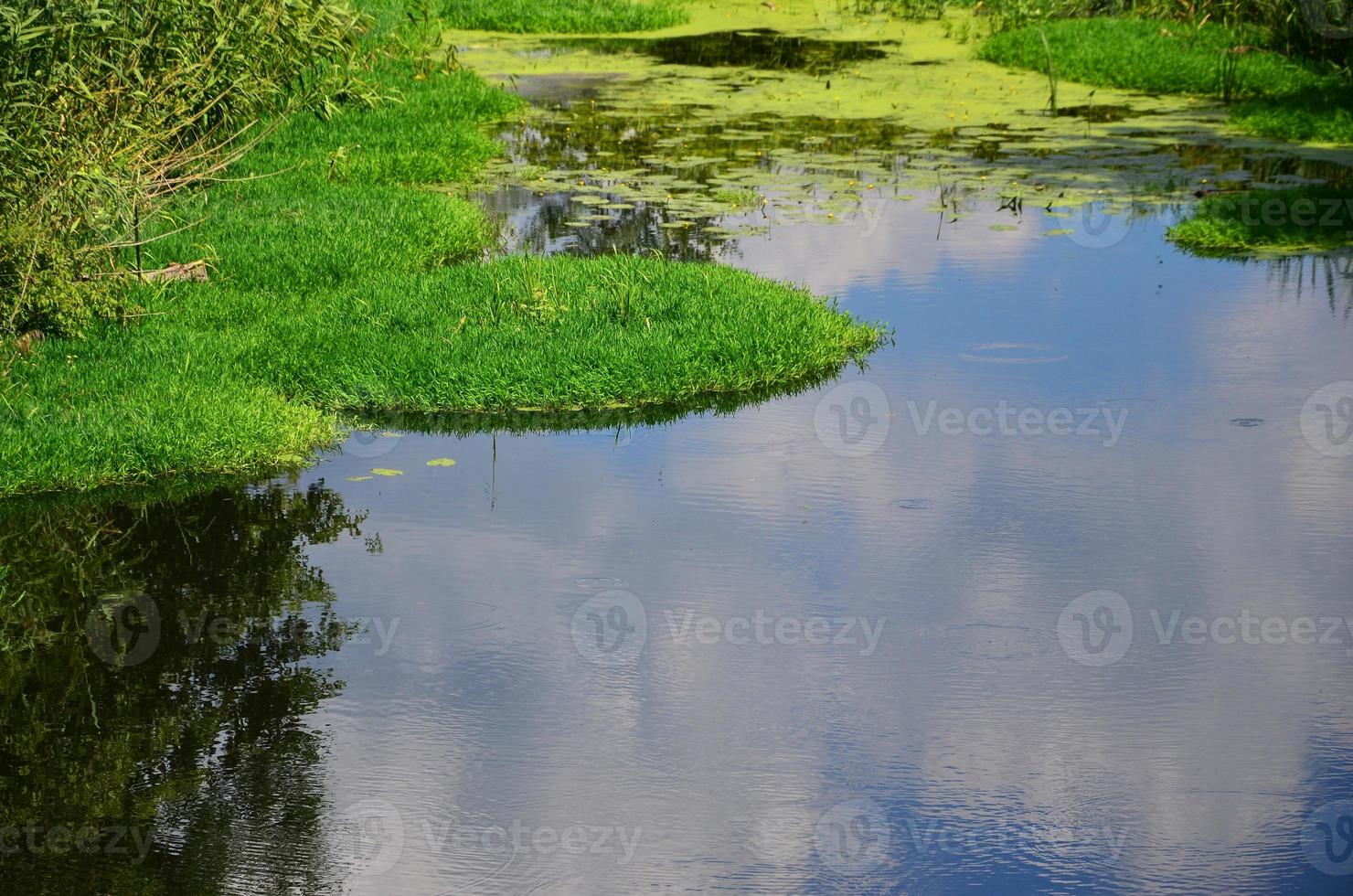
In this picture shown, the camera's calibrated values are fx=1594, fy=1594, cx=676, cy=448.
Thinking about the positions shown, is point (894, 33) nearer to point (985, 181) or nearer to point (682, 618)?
point (985, 181)

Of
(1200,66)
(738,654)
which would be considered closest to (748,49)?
(1200,66)

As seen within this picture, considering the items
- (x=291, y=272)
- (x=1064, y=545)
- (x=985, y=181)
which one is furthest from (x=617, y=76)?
(x=1064, y=545)

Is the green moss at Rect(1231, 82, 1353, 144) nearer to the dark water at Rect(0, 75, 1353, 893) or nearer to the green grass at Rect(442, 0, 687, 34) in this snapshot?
the dark water at Rect(0, 75, 1353, 893)

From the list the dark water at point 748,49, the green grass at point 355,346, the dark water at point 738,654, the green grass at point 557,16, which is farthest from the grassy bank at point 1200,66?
the green grass at point 355,346

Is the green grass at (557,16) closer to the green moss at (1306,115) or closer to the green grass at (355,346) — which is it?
the green moss at (1306,115)

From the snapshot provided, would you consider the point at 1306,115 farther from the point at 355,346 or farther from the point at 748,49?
the point at 355,346

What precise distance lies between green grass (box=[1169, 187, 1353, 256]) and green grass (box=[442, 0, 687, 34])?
1084 cm

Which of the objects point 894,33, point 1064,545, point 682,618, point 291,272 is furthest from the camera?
point 894,33

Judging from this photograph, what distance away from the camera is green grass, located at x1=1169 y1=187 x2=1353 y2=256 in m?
11.1

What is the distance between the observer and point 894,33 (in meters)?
20.9

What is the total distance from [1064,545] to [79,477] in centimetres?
424

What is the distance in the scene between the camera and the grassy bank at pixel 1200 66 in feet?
47.4

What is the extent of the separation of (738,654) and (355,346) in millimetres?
3846

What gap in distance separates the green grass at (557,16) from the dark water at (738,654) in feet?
44.9
